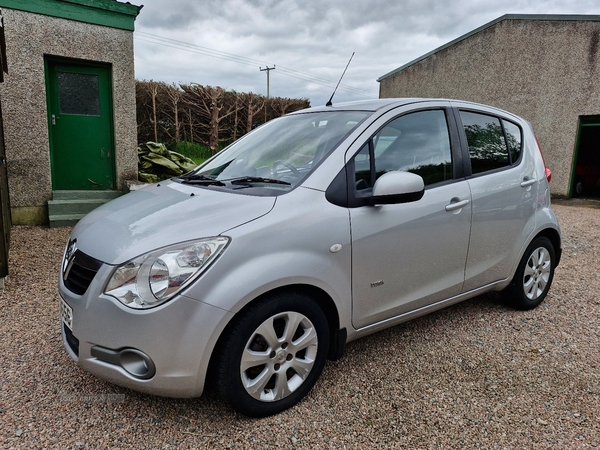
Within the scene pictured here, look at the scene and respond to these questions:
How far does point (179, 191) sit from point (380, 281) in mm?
1346

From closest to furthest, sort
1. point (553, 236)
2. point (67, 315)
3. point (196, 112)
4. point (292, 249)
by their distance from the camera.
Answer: point (292, 249) < point (67, 315) < point (553, 236) < point (196, 112)

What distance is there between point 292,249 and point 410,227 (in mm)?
846

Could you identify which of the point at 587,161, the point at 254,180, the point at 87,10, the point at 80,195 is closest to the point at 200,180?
the point at 254,180

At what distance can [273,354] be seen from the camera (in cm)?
222

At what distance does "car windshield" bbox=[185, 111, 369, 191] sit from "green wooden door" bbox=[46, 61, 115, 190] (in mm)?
4468

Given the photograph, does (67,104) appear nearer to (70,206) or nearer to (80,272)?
(70,206)

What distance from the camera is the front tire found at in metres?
2.09

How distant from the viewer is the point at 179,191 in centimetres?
270

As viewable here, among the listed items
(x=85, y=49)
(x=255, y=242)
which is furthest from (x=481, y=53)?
(x=255, y=242)


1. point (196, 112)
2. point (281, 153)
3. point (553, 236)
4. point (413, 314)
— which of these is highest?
point (196, 112)

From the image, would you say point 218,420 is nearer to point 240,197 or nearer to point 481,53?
point 240,197

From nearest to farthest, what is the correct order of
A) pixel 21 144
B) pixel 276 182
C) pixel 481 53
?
pixel 276 182 → pixel 21 144 → pixel 481 53

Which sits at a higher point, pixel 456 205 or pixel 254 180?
pixel 254 180

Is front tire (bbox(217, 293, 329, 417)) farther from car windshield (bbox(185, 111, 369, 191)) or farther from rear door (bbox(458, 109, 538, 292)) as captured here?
rear door (bbox(458, 109, 538, 292))
